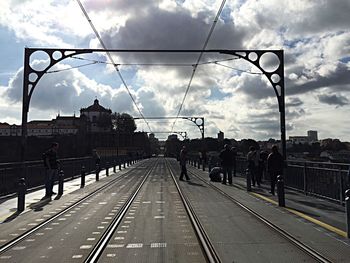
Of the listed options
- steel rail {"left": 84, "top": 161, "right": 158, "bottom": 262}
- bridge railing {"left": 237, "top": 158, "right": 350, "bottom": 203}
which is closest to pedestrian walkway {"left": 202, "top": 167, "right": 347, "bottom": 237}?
bridge railing {"left": 237, "top": 158, "right": 350, "bottom": 203}

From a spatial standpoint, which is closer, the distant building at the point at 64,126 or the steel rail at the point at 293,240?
the steel rail at the point at 293,240


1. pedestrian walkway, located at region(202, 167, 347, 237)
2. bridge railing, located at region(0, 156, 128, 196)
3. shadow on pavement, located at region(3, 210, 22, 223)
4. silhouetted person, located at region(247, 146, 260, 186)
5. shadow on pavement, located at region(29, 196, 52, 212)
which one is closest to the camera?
pedestrian walkway, located at region(202, 167, 347, 237)

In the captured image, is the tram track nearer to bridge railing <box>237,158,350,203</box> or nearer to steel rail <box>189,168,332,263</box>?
steel rail <box>189,168,332,263</box>

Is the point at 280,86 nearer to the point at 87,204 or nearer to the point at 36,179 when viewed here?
the point at 87,204

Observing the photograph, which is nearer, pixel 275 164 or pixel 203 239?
pixel 203 239

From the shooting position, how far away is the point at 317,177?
48.5 ft

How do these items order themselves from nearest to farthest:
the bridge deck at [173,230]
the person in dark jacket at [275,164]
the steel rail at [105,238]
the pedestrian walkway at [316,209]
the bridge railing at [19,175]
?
the steel rail at [105,238] → the bridge deck at [173,230] → the pedestrian walkway at [316,209] → the bridge railing at [19,175] → the person in dark jacket at [275,164]


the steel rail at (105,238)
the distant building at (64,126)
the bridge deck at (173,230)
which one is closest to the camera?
the steel rail at (105,238)

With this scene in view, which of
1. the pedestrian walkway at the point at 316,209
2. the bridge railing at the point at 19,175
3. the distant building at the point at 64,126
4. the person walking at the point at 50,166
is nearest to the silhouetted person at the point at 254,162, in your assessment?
the pedestrian walkway at the point at 316,209

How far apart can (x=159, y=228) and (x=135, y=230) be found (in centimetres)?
54

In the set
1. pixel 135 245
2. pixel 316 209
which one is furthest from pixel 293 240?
pixel 316 209

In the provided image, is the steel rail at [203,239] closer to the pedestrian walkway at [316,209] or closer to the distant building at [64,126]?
the pedestrian walkway at [316,209]

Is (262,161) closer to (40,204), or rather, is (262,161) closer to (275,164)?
(275,164)

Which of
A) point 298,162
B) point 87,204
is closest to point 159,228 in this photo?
point 87,204
